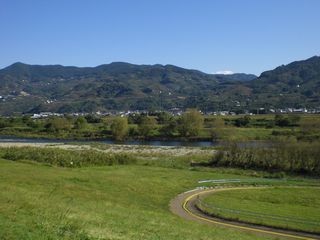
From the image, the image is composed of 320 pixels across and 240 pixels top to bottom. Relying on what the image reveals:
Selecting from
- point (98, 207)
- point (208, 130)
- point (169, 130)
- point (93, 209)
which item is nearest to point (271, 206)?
point (98, 207)

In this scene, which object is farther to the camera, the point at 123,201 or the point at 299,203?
the point at 299,203

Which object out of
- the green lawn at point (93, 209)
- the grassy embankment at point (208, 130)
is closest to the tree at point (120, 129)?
the grassy embankment at point (208, 130)

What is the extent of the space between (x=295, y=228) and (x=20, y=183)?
2091cm

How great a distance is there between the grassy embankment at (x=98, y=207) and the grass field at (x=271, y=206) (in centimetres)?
412

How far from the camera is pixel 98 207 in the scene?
27.4 meters

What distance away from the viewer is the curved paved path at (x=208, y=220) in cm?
2656

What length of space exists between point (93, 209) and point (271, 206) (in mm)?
17269

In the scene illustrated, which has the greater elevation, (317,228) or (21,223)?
(21,223)

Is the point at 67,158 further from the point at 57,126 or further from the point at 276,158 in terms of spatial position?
the point at 57,126

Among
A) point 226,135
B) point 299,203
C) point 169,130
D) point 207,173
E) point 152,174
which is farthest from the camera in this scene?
point 169,130

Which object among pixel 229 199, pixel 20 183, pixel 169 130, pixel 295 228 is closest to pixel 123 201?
pixel 20 183

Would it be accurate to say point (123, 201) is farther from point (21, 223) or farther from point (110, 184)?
point (21, 223)

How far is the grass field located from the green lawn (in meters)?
4.30

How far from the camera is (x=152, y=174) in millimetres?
54156
